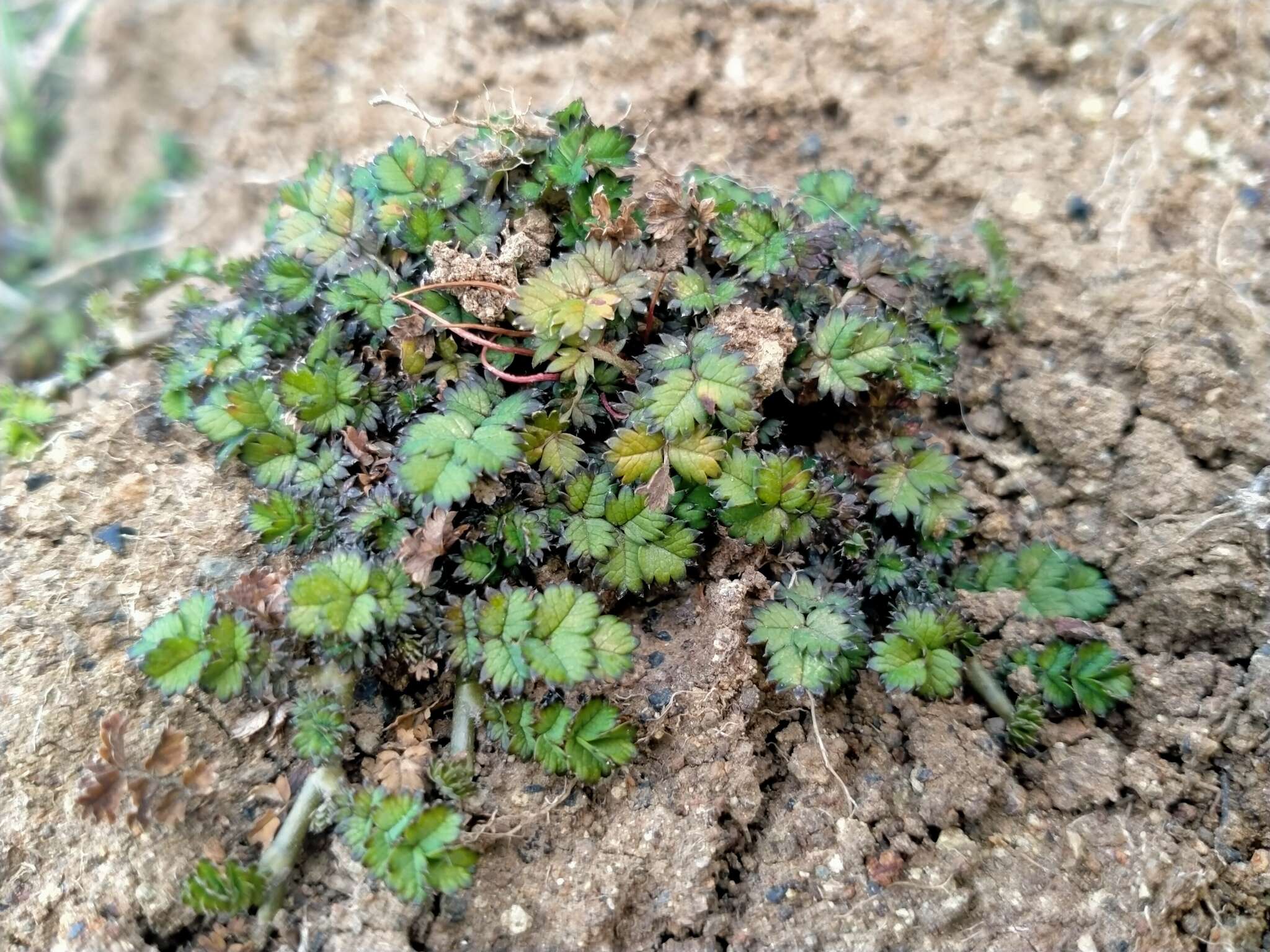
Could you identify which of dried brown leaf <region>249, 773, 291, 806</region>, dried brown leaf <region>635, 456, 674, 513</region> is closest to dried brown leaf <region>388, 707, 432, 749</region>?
dried brown leaf <region>249, 773, 291, 806</region>

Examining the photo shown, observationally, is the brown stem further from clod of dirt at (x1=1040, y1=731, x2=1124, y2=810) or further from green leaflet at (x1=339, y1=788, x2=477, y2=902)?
clod of dirt at (x1=1040, y1=731, x2=1124, y2=810)

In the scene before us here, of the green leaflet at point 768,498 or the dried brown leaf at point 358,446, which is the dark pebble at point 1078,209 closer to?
the green leaflet at point 768,498

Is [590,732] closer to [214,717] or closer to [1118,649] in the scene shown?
[214,717]

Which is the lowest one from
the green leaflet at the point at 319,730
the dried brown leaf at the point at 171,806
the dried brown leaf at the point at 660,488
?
the dried brown leaf at the point at 171,806

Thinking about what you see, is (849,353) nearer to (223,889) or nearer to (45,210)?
(223,889)

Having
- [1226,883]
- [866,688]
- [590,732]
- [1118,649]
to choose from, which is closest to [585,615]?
[590,732]

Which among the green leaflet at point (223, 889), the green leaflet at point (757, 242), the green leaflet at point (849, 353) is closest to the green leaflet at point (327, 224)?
the green leaflet at point (757, 242)
